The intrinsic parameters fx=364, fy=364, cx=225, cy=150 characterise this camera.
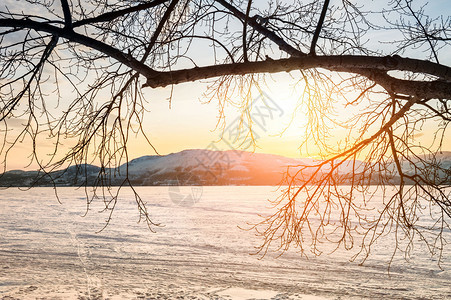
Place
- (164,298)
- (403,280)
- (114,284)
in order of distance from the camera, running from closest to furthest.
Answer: (164,298) → (114,284) → (403,280)

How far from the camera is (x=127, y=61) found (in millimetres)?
2939

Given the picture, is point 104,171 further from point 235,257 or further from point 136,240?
point 136,240

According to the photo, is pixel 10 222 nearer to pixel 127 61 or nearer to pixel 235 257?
pixel 235 257

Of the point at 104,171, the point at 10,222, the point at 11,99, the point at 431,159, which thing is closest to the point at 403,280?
the point at 431,159

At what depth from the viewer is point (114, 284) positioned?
8.53 meters

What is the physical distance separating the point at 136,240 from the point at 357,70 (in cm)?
1225

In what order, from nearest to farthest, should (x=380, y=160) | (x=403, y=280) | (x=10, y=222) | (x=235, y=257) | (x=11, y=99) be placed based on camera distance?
(x=11, y=99) < (x=380, y=160) < (x=403, y=280) < (x=235, y=257) < (x=10, y=222)

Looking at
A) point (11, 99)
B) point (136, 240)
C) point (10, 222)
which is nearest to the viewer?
point (11, 99)

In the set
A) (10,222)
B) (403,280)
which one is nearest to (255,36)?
(403,280)

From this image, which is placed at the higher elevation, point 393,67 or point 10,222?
point 393,67

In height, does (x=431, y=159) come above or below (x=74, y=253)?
above

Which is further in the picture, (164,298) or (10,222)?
(10,222)

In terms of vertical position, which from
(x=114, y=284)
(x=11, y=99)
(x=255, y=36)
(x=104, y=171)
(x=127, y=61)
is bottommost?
(x=114, y=284)

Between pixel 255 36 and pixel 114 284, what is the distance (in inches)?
262
